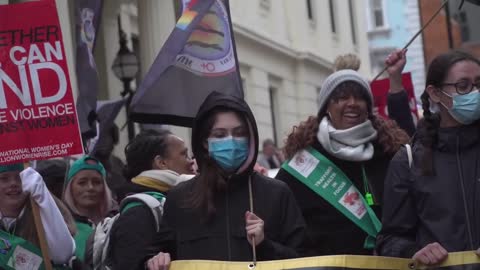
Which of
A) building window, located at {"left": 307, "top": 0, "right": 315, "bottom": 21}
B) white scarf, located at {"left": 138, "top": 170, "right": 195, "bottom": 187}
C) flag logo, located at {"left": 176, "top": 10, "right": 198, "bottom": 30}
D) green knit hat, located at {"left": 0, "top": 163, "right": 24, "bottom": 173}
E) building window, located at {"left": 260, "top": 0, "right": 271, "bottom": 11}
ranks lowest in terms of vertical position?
white scarf, located at {"left": 138, "top": 170, "right": 195, "bottom": 187}

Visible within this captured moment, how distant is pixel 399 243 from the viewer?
5.98 meters

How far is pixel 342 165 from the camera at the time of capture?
7.51m

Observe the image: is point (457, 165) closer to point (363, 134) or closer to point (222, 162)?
point (222, 162)

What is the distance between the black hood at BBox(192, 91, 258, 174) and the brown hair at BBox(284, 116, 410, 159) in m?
1.23

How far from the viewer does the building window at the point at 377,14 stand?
213 ft

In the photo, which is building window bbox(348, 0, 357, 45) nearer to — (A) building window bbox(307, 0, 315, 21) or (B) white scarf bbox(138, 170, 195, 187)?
(A) building window bbox(307, 0, 315, 21)

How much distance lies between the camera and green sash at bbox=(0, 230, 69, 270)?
725cm

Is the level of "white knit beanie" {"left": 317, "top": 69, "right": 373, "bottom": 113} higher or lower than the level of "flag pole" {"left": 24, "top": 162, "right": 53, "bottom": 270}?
higher

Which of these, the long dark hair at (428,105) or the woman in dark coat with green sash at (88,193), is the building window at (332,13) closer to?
the woman in dark coat with green sash at (88,193)

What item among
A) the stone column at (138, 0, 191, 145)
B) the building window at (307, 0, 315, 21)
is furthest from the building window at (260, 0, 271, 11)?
the stone column at (138, 0, 191, 145)

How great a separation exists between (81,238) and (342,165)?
1.66 metres

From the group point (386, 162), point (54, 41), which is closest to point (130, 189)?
point (54, 41)

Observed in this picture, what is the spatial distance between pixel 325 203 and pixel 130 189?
1039 mm

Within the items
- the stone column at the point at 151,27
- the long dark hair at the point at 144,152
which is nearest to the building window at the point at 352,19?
the stone column at the point at 151,27
